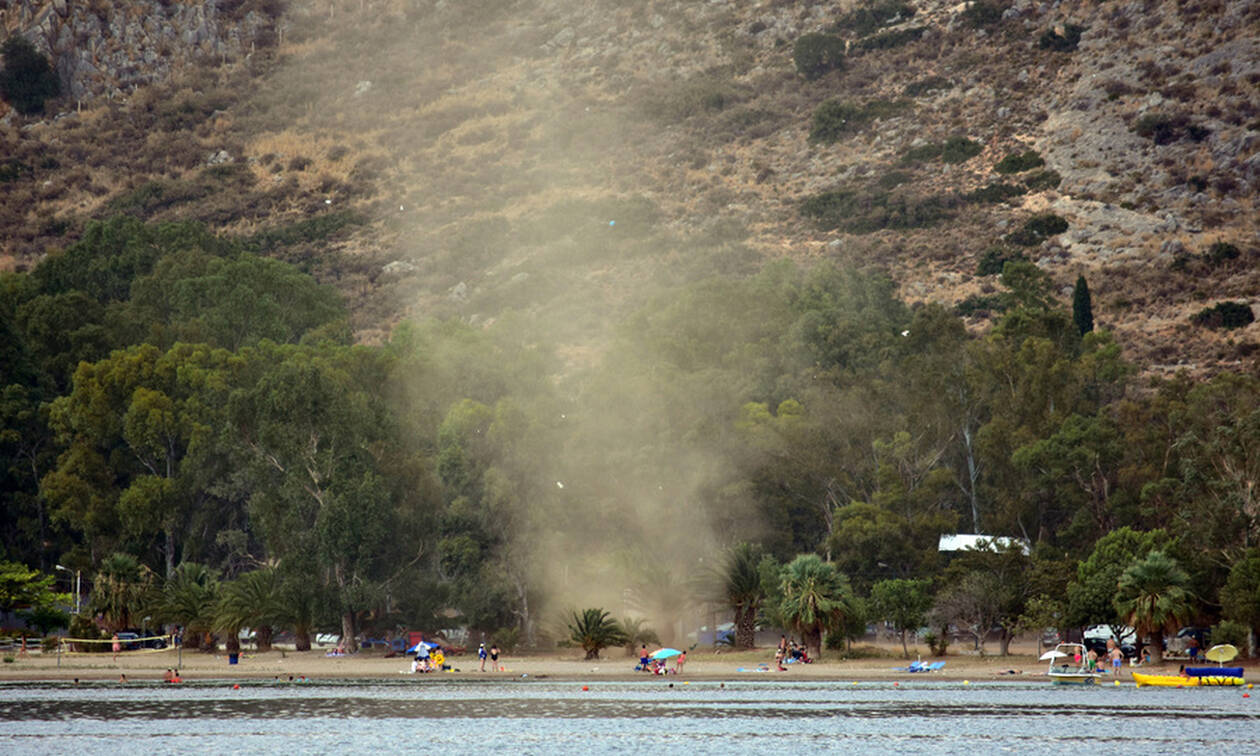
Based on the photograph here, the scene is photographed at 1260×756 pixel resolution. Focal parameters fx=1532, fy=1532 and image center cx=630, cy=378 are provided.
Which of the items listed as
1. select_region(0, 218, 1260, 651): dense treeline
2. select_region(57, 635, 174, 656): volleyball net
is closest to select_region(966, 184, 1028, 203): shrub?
select_region(0, 218, 1260, 651): dense treeline

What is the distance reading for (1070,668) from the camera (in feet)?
193

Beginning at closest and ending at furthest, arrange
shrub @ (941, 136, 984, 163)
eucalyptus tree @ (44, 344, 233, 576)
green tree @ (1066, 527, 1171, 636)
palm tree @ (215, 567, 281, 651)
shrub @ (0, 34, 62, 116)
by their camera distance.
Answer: green tree @ (1066, 527, 1171, 636) → palm tree @ (215, 567, 281, 651) → eucalyptus tree @ (44, 344, 233, 576) → shrub @ (941, 136, 984, 163) → shrub @ (0, 34, 62, 116)

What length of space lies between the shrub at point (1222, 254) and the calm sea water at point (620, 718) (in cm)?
6708

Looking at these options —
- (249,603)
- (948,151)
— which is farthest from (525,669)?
(948,151)

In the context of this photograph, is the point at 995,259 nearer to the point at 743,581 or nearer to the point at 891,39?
the point at 891,39

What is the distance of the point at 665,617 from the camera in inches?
2788

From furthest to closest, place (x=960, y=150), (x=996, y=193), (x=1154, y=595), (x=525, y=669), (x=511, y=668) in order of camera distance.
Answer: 1. (x=960, y=150)
2. (x=996, y=193)
3. (x=511, y=668)
4. (x=525, y=669)
5. (x=1154, y=595)

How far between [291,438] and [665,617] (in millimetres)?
19141

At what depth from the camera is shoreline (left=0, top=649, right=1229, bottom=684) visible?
194 ft

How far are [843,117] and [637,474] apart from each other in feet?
324

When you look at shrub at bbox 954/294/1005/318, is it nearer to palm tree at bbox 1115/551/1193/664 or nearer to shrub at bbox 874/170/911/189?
shrub at bbox 874/170/911/189

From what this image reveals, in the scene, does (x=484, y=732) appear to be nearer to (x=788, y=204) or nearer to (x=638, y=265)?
(x=638, y=265)

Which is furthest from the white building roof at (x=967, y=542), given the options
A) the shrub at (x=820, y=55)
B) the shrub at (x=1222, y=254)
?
the shrub at (x=820, y=55)

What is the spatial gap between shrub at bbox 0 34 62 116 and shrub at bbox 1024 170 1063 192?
126 metres
